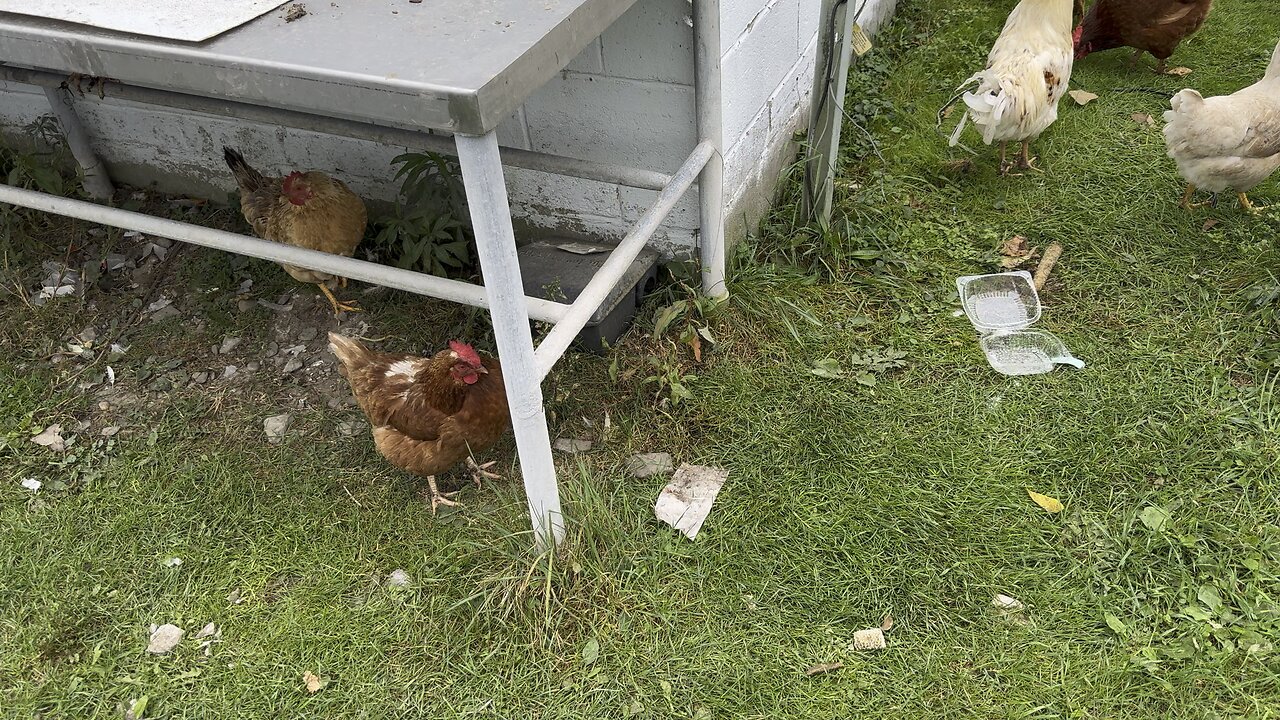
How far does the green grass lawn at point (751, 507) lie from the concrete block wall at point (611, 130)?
33 cm

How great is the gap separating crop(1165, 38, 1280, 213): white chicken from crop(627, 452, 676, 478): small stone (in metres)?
2.26

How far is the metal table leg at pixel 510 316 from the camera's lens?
1.52 m

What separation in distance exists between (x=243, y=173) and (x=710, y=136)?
1817mm

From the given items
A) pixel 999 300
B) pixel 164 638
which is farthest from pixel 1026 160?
pixel 164 638

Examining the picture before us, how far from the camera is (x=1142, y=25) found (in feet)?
12.8

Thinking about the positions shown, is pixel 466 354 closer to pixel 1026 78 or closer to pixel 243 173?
pixel 243 173

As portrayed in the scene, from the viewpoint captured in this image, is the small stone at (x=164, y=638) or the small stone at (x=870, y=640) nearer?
the small stone at (x=870, y=640)

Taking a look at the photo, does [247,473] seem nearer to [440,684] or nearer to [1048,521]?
[440,684]

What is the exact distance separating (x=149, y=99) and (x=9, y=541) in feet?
4.62

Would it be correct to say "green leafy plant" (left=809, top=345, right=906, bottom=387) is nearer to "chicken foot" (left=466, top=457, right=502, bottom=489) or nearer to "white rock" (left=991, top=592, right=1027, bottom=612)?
"white rock" (left=991, top=592, right=1027, bottom=612)

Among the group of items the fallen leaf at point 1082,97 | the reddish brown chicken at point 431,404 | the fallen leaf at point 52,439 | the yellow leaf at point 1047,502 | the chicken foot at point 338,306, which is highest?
the reddish brown chicken at point 431,404

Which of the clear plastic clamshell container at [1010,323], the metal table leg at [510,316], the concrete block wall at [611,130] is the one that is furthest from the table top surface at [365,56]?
the clear plastic clamshell container at [1010,323]

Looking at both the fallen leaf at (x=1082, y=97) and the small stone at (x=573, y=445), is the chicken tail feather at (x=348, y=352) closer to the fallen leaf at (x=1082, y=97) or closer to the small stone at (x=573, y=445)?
the small stone at (x=573, y=445)

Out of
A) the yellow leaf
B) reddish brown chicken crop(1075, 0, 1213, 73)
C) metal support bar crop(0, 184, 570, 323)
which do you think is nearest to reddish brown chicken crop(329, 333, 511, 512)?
metal support bar crop(0, 184, 570, 323)
